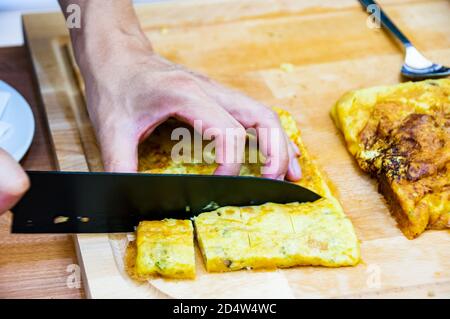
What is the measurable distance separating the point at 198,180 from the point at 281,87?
2.74ft

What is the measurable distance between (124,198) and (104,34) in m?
0.68

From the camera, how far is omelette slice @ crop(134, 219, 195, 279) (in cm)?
165

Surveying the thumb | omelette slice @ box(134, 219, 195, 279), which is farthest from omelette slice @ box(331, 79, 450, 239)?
the thumb

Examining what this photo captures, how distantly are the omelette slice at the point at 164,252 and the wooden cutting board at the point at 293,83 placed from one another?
39 millimetres

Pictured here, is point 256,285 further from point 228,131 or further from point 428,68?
point 428,68

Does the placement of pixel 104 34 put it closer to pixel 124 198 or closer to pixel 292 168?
pixel 124 198

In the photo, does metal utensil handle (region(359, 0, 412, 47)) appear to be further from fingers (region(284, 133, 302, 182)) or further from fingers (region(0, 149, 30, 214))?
fingers (region(0, 149, 30, 214))

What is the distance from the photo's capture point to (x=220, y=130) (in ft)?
5.77

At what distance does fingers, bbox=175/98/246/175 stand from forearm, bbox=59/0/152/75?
1.31ft

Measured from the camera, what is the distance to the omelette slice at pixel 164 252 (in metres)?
1.65

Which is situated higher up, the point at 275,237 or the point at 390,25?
the point at 390,25

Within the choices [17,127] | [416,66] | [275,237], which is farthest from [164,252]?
[416,66]

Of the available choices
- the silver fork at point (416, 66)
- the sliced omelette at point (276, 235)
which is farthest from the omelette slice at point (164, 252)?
the silver fork at point (416, 66)

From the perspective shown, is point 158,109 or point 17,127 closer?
point 158,109
